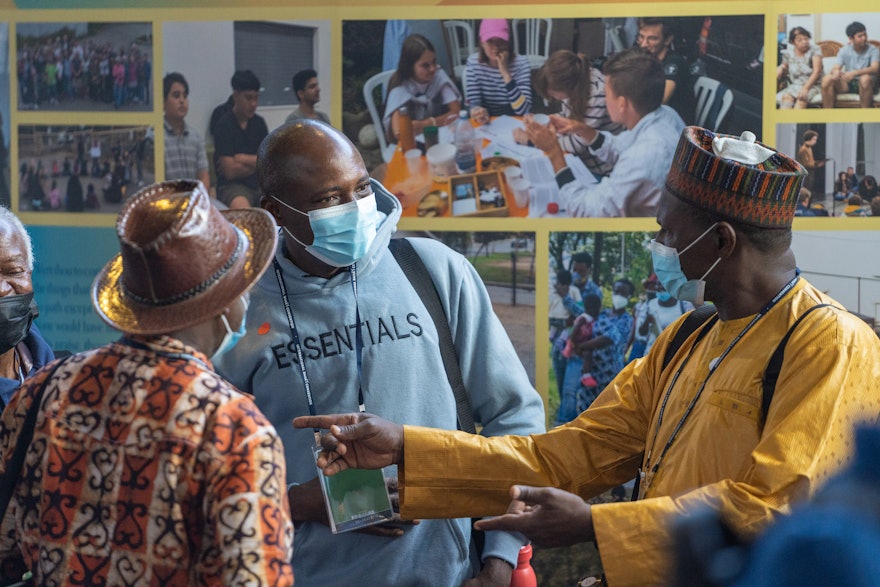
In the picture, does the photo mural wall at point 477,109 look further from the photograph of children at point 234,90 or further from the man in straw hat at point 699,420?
the man in straw hat at point 699,420

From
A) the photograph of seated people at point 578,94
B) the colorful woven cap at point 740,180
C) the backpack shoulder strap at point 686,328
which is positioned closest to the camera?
the colorful woven cap at point 740,180

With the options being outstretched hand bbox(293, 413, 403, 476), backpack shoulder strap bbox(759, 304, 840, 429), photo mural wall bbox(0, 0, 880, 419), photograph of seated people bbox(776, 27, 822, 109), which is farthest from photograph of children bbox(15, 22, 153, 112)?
backpack shoulder strap bbox(759, 304, 840, 429)

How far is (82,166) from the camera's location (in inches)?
191

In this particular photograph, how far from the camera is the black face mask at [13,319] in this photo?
3340 mm

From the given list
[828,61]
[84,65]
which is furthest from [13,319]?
[828,61]

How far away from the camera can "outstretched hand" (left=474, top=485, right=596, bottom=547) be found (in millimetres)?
2453

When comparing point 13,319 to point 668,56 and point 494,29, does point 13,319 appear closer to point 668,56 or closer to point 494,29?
point 494,29

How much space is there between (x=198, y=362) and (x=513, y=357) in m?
1.41

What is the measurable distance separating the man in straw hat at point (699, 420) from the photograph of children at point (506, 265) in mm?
1571

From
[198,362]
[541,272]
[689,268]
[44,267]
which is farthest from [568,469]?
[44,267]

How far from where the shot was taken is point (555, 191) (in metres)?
4.57

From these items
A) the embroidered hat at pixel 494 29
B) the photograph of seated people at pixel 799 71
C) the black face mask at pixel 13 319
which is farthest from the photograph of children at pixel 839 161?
the black face mask at pixel 13 319

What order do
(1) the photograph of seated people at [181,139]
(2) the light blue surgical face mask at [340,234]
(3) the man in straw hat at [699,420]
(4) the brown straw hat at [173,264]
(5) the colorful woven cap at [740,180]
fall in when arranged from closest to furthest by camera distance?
(4) the brown straw hat at [173,264]
(3) the man in straw hat at [699,420]
(5) the colorful woven cap at [740,180]
(2) the light blue surgical face mask at [340,234]
(1) the photograph of seated people at [181,139]

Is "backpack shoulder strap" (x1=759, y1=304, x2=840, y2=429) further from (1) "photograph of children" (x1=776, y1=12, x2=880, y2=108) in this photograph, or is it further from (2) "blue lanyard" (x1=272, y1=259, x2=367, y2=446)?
(1) "photograph of children" (x1=776, y1=12, x2=880, y2=108)
